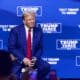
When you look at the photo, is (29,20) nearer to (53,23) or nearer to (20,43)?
(20,43)

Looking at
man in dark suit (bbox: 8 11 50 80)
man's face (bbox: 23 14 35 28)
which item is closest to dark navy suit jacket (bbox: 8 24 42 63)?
man in dark suit (bbox: 8 11 50 80)

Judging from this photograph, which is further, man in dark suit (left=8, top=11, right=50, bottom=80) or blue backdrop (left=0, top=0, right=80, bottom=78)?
blue backdrop (left=0, top=0, right=80, bottom=78)

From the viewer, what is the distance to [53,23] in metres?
4.87

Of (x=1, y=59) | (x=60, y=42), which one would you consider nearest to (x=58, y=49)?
(x=60, y=42)

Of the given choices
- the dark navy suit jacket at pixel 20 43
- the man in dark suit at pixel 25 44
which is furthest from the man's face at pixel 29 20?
the dark navy suit jacket at pixel 20 43

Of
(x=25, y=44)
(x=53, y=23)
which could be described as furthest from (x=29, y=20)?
(x=53, y=23)

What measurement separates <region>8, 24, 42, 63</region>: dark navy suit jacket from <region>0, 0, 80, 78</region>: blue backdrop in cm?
69

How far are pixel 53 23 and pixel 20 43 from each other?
34.7 inches

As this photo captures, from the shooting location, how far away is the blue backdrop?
4867mm

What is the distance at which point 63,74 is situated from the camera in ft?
16.4

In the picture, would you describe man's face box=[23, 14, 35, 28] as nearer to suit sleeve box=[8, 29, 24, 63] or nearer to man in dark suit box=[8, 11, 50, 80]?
man in dark suit box=[8, 11, 50, 80]

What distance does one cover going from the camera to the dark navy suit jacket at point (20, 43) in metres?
4.11

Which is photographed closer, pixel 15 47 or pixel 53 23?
pixel 15 47

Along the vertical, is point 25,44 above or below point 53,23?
below
